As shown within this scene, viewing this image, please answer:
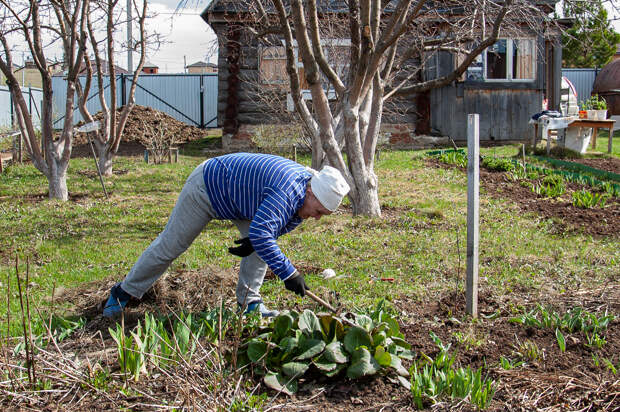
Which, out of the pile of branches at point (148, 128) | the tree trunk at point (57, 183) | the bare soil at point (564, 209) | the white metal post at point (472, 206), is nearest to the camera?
the white metal post at point (472, 206)

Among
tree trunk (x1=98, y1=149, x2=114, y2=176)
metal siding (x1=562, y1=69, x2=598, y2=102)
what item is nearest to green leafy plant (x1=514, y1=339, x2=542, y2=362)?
tree trunk (x1=98, y1=149, x2=114, y2=176)

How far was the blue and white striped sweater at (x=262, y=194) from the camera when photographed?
3.51 meters

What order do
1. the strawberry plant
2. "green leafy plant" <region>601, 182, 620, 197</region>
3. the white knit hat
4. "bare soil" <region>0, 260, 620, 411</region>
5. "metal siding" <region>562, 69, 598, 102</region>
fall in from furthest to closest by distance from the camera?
"metal siding" <region>562, 69, 598, 102</region>
"green leafy plant" <region>601, 182, 620, 197</region>
the white knit hat
the strawberry plant
"bare soil" <region>0, 260, 620, 411</region>

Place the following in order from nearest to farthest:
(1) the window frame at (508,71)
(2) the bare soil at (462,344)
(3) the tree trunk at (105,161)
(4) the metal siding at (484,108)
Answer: (2) the bare soil at (462,344) < (3) the tree trunk at (105,161) < (1) the window frame at (508,71) < (4) the metal siding at (484,108)

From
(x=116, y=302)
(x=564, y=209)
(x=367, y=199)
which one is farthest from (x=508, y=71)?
(x=116, y=302)

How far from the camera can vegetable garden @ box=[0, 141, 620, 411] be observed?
3.11 m

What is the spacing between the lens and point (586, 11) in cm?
764

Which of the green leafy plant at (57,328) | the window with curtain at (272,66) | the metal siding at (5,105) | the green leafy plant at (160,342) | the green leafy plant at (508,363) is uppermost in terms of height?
the window with curtain at (272,66)

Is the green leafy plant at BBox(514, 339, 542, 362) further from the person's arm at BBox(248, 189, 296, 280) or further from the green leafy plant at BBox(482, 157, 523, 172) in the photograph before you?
the green leafy plant at BBox(482, 157, 523, 172)

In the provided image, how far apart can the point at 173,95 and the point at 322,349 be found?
21896 millimetres

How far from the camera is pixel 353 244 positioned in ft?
21.5

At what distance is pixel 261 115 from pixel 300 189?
12523 mm

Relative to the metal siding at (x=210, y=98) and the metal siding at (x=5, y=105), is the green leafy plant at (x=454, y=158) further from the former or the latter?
the metal siding at (x=5, y=105)

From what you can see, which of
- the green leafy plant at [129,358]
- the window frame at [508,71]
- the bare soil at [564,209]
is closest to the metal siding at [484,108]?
the window frame at [508,71]
